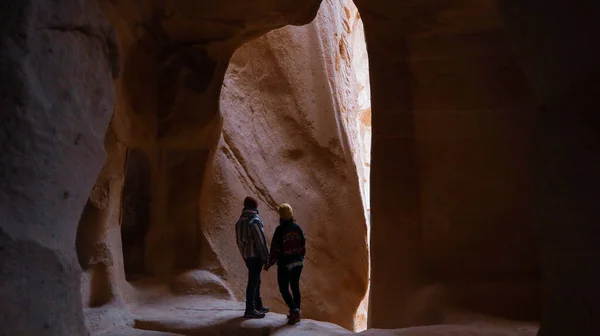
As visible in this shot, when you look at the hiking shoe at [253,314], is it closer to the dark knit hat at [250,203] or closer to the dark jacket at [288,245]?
the dark jacket at [288,245]

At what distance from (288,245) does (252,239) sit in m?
0.34

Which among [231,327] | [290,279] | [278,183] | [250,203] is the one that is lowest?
[231,327]

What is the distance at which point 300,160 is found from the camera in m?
9.16

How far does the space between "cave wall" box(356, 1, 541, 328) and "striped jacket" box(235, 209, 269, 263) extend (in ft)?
4.94

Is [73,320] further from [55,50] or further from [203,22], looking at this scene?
[203,22]

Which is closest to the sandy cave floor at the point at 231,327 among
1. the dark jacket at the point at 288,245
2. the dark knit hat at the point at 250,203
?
the dark jacket at the point at 288,245

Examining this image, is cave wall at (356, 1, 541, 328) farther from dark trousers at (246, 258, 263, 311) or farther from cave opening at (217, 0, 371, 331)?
Answer: cave opening at (217, 0, 371, 331)

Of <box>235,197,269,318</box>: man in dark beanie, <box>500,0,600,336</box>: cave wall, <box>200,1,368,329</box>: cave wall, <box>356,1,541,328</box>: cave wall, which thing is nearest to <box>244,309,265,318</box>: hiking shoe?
<box>235,197,269,318</box>: man in dark beanie

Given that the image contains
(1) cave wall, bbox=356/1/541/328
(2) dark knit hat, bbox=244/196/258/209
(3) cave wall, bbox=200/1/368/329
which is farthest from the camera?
(3) cave wall, bbox=200/1/368/329

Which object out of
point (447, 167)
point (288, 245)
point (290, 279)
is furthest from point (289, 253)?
Result: point (447, 167)

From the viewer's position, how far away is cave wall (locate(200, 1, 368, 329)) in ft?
27.2

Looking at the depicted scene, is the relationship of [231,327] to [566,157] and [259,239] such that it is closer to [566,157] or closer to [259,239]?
[259,239]

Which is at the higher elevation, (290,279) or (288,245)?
(288,245)

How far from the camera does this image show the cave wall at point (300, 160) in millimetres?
8289
